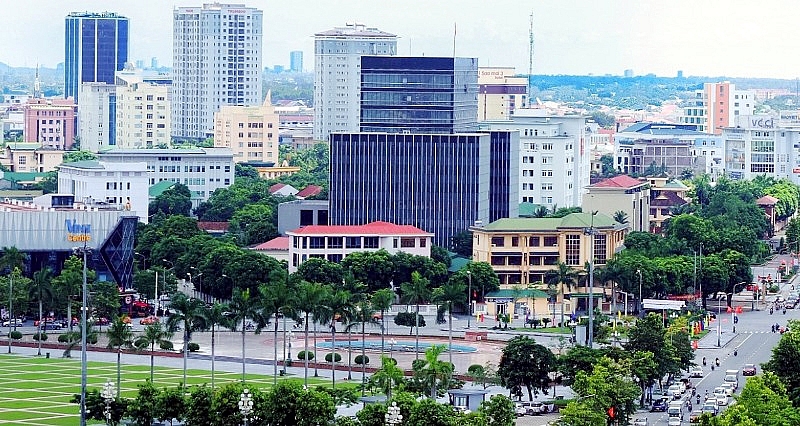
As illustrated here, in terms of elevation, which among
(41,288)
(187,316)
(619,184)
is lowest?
(41,288)

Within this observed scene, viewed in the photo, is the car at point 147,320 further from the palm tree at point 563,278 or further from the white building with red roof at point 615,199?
the white building with red roof at point 615,199

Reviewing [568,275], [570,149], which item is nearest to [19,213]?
[568,275]

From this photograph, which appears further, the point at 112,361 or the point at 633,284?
the point at 633,284

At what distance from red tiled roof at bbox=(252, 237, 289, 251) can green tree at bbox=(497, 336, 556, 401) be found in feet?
163

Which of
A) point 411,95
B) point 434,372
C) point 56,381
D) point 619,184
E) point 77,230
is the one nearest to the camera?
point 434,372

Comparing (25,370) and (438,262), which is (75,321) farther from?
(438,262)

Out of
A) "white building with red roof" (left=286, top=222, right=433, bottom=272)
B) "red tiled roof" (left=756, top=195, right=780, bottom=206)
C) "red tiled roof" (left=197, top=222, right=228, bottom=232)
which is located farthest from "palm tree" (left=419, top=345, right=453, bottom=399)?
"red tiled roof" (left=756, top=195, right=780, bottom=206)

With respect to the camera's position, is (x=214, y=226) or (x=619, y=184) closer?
(x=619, y=184)

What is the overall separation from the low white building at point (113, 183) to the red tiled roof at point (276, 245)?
32209mm

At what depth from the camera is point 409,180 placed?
147 m

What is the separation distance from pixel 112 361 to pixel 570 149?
272 ft

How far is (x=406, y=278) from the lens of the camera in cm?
12862

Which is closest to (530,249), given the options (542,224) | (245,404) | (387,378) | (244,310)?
(542,224)

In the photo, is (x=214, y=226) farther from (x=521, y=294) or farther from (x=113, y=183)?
(x=521, y=294)
